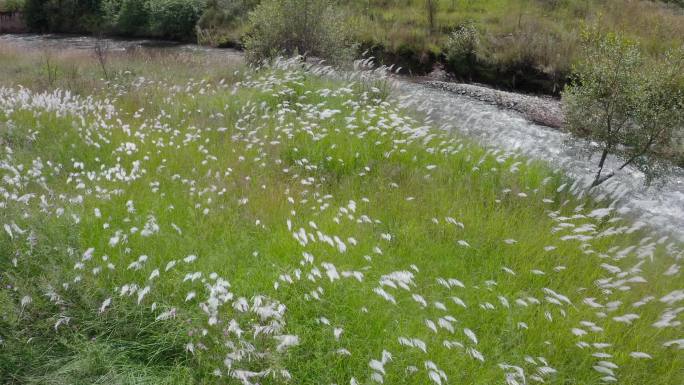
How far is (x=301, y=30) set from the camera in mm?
12945

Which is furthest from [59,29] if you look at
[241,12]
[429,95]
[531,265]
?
[531,265]

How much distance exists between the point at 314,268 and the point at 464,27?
59.4 ft

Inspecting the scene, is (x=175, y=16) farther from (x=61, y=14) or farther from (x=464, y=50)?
(x=464, y=50)

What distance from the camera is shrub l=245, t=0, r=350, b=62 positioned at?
12719 millimetres

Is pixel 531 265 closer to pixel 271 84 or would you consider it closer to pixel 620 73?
pixel 620 73

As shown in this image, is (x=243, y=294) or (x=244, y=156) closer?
(x=243, y=294)

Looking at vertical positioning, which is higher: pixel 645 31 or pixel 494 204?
pixel 645 31

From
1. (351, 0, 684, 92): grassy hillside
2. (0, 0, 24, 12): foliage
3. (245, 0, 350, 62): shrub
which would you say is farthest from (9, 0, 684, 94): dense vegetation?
(0, 0, 24, 12): foliage

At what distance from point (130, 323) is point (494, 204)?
14.3 feet

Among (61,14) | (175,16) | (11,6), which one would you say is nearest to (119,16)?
(175,16)

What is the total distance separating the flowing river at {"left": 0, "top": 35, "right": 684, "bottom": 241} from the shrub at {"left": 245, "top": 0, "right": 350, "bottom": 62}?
2.44m

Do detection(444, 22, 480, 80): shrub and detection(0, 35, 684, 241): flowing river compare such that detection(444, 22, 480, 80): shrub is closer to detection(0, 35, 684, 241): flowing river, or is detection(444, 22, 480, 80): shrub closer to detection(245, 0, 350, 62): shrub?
detection(0, 35, 684, 241): flowing river

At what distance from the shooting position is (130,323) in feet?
12.7

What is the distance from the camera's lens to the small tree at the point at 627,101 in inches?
266
